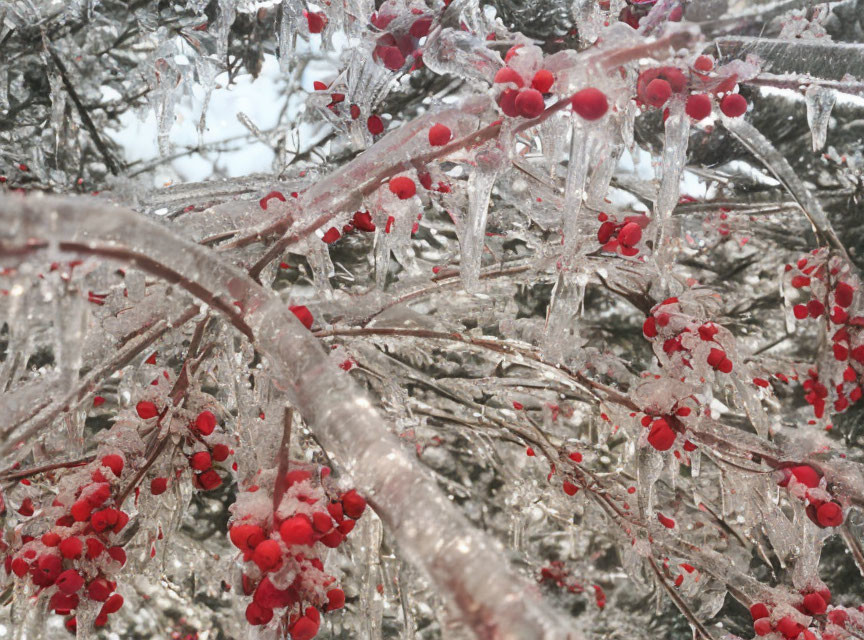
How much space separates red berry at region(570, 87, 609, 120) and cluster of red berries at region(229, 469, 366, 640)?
2.53ft

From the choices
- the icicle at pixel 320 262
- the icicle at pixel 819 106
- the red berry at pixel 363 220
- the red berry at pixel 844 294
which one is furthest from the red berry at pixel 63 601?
the red berry at pixel 844 294

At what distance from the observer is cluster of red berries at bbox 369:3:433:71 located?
1503 mm

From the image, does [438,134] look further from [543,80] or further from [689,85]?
[689,85]

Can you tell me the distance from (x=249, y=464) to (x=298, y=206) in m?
0.57

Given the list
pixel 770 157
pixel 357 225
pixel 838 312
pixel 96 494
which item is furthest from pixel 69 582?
pixel 838 312

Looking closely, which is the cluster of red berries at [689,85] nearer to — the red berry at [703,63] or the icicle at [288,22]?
A: the red berry at [703,63]

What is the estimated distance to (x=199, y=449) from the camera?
4.73ft

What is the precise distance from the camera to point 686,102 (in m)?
1.20

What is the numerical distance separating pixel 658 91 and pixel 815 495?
93 centimetres

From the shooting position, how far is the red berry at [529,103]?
983 mm

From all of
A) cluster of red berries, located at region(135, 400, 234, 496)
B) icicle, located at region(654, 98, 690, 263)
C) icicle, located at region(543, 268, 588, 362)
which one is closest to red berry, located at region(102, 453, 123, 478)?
cluster of red berries, located at region(135, 400, 234, 496)

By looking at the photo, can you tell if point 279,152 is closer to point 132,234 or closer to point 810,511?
point 132,234

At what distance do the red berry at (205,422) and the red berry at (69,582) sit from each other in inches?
14.3

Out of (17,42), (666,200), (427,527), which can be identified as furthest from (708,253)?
(17,42)
